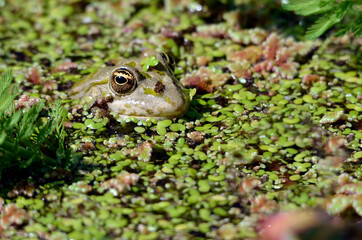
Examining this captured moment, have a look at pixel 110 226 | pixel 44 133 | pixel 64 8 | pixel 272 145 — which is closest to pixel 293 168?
pixel 272 145

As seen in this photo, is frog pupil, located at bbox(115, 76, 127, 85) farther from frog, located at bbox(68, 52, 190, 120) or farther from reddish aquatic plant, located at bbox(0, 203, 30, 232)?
reddish aquatic plant, located at bbox(0, 203, 30, 232)

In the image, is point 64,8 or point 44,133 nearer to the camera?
point 44,133

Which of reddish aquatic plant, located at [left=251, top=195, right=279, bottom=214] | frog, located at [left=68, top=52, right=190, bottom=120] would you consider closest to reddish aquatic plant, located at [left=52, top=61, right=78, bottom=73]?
frog, located at [left=68, top=52, right=190, bottom=120]

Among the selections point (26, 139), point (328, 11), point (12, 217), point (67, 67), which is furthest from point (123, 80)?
point (328, 11)

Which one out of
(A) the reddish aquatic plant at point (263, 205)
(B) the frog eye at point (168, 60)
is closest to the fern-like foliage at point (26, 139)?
(B) the frog eye at point (168, 60)

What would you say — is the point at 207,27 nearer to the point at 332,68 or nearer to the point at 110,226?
the point at 332,68
